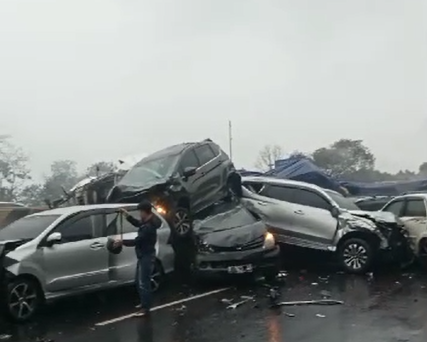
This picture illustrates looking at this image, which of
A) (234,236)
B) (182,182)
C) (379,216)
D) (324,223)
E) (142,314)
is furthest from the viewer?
(379,216)

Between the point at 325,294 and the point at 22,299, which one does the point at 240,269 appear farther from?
the point at 22,299

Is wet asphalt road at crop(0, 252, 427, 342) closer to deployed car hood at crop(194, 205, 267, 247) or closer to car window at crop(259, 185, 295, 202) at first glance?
deployed car hood at crop(194, 205, 267, 247)

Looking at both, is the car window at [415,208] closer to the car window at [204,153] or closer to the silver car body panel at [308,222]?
the silver car body panel at [308,222]

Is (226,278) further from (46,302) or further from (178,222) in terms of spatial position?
(46,302)

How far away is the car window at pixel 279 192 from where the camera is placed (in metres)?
14.0

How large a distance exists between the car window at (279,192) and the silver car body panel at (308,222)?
11cm

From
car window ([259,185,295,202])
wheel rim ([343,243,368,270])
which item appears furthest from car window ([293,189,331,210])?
wheel rim ([343,243,368,270])

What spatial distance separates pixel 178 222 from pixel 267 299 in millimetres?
3216

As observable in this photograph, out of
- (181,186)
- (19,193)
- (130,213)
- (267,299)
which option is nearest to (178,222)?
(181,186)

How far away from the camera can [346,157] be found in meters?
40.6

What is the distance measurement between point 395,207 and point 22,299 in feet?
28.7

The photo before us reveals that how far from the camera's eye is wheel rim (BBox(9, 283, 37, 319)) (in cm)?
902

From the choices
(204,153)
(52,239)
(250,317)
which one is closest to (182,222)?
(204,153)

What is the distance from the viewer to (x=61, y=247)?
9711 millimetres
